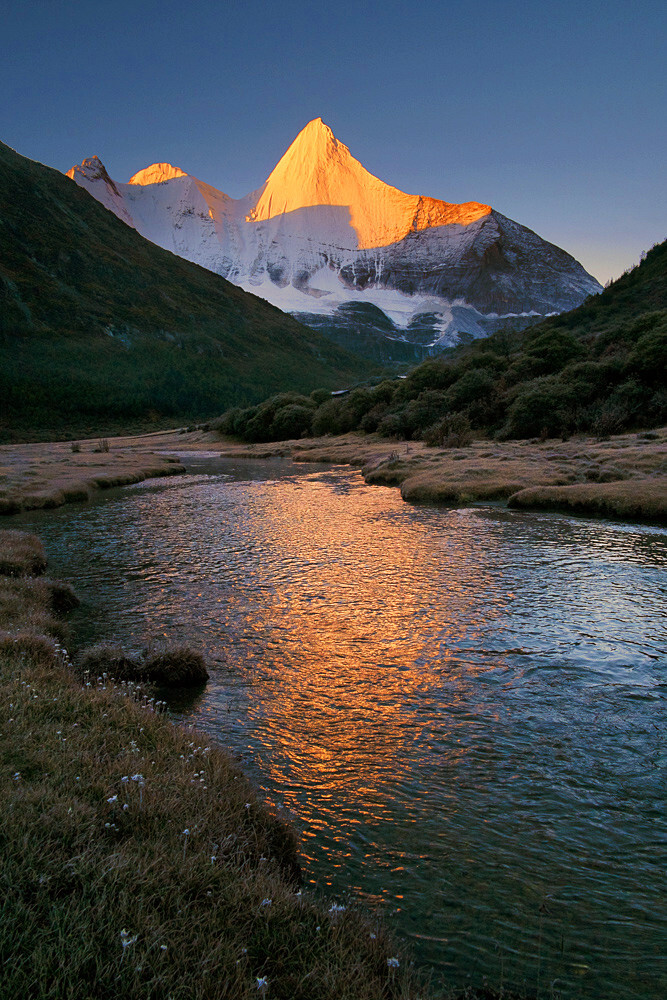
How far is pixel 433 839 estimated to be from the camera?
6.59m

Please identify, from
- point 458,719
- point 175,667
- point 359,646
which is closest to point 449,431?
point 359,646

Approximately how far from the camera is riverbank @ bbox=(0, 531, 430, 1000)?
3.44m

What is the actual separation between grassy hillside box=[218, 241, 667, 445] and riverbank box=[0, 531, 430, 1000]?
51.7m

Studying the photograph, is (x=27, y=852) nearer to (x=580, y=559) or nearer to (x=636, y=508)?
(x=580, y=559)

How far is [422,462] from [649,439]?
1743 centimetres

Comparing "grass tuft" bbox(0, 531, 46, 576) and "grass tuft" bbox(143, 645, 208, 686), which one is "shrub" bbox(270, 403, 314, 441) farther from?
"grass tuft" bbox(143, 645, 208, 686)

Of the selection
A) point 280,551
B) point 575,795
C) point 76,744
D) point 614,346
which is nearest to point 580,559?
point 280,551

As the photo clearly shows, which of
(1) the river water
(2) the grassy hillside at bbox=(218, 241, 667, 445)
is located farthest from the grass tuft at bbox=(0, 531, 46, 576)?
(2) the grassy hillside at bbox=(218, 241, 667, 445)

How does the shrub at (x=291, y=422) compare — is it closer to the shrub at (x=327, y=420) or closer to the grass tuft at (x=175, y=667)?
the shrub at (x=327, y=420)

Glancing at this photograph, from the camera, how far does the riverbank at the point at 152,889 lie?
344cm

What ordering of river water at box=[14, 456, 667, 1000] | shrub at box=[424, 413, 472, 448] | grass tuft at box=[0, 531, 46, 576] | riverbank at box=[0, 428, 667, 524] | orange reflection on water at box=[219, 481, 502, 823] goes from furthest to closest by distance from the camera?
shrub at box=[424, 413, 472, 448], riverbank at box=[0, 428, 667, 524], grass tuft at box=[0, 531, 46, 576], orange reflection on water at box=[219, 481, 502, 823], river water at box=[14, 456, 667, 1000]

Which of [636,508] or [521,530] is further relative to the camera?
[636,508]

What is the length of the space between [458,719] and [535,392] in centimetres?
5386

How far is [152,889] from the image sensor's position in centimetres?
415
